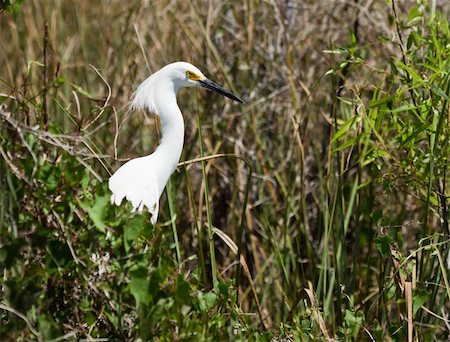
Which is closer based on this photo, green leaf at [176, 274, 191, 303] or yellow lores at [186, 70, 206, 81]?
green leaf at [176, 274, 191, 303]

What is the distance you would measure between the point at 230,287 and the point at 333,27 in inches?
90.3

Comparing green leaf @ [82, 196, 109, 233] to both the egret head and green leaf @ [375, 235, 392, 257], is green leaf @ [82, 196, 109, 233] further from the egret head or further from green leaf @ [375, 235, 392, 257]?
the egret head

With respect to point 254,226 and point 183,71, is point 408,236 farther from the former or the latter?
point 183,71

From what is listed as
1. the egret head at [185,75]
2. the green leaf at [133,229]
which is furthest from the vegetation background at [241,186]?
the egret head at [185,75]

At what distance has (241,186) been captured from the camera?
393cm

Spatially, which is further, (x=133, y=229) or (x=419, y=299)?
(x=419, y=299)

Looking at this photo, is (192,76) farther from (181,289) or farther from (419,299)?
(181,289)

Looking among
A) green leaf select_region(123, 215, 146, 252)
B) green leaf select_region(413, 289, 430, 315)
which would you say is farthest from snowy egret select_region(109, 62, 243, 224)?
green leaf select_region(123, 215, 146, 252)

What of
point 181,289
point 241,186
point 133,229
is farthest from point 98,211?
point 241,186

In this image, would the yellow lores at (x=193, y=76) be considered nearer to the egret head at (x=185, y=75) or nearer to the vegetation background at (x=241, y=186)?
the egret head at (x=185, y=75)

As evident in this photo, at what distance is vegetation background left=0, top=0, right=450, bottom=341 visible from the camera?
1824 mm

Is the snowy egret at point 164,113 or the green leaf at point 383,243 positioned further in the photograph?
the snowy egret at point 164,113

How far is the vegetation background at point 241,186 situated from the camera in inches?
71.8

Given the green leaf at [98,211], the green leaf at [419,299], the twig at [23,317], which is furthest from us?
the green leaf at [419,299]
